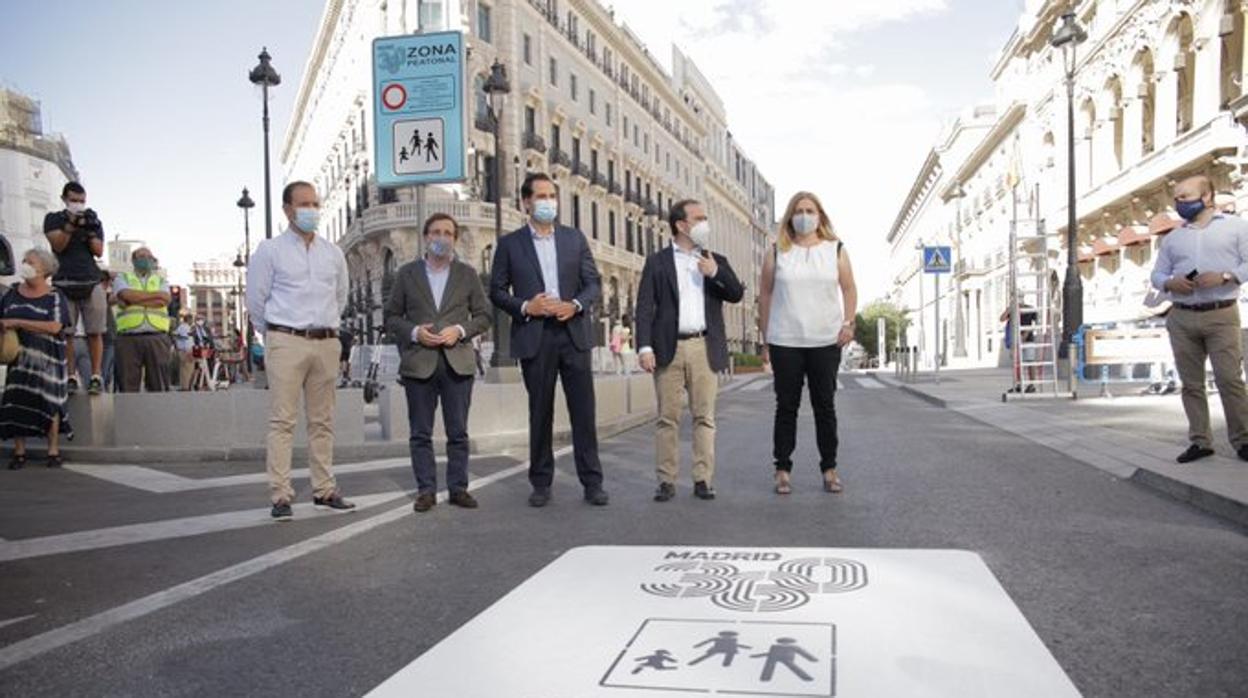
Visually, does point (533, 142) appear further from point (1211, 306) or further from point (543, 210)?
point (1211, 306)

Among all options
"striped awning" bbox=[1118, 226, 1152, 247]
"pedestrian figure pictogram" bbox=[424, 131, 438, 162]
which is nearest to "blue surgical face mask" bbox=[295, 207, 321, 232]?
"pedestrian figure pictogram" bbox=[424, 131, 438, 162]

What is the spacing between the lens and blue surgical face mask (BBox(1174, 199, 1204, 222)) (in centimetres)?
605

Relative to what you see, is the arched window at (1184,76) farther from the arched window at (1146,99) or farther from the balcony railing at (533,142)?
the balcony railing at (533,142)

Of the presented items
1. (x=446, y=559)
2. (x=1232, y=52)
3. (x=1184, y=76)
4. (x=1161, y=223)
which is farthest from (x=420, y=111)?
(x=1184, y=76)

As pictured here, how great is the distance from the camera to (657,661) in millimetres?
2561

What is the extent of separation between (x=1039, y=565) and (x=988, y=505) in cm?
145

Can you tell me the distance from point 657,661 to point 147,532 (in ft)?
11.0

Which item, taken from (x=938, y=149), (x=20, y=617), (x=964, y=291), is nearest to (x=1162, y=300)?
(x=20, y=617)

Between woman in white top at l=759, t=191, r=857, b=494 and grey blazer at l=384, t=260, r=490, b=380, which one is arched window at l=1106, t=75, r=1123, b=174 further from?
grey blazer at l=384, t=260, r=490, b=380

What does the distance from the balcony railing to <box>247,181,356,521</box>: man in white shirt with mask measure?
38.0 metres

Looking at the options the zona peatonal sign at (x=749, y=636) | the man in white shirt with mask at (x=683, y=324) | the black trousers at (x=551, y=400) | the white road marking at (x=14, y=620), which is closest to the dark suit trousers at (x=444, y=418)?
the black trousers at (x=551, y=400)

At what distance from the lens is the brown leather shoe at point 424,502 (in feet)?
17.1

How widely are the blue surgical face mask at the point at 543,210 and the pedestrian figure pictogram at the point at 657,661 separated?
3.41 metres

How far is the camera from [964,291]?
217 ft
